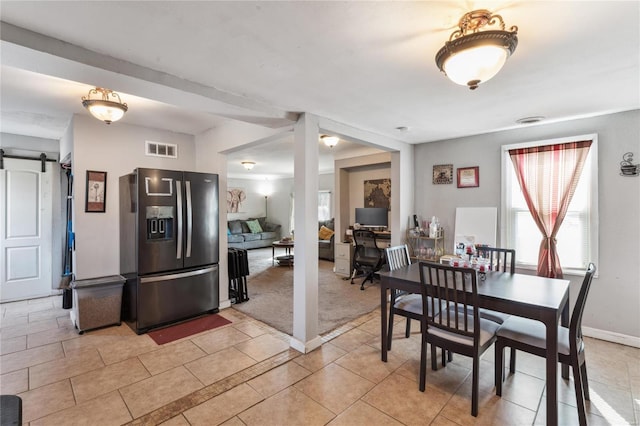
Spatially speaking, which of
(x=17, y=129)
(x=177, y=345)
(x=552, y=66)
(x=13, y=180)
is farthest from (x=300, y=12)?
(x=13, y=180)

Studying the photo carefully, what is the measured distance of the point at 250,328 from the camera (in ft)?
11.1

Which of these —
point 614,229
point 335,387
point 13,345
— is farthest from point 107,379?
point 614,229

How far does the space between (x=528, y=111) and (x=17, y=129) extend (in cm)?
648

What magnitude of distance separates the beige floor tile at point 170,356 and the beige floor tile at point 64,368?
39cm

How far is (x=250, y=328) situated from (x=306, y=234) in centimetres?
144

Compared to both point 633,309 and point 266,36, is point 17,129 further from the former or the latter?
point 633,309

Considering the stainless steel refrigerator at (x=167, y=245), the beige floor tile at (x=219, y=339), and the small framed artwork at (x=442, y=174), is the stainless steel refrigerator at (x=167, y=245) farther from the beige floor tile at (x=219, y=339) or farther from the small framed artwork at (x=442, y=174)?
the small framed artwork at (x=442, y=174)

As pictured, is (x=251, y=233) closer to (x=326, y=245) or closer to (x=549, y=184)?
(x=326, y=245)

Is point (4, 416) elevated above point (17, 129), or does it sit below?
below

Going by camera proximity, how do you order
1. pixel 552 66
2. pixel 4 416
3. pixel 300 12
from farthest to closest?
pixel 552 66, pixel 300 12, pixel 4 416

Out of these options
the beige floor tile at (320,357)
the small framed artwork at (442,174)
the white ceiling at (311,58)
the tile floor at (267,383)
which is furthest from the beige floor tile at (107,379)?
the small framed artwork at (442,174)

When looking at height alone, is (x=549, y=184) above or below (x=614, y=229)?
above

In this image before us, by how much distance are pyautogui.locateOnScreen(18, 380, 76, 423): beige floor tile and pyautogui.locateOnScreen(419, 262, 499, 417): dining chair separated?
8.74ft

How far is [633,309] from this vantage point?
2951 millimetres
